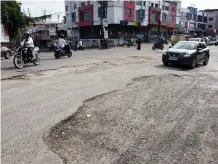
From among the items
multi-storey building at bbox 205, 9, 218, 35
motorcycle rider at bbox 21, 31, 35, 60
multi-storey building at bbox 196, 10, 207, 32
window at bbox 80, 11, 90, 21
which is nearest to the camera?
motorcycle rider at bbox 21, 31, 35, 60

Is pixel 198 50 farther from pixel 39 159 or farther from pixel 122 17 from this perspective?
pixel 122 17

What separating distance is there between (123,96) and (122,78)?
2658 millimetres

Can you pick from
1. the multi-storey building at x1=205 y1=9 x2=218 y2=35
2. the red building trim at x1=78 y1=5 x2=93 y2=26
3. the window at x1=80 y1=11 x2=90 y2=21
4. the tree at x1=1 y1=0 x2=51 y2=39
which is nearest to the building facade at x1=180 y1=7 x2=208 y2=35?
the multi-storey building at x1=205 y1=9 x2=218 y2=35

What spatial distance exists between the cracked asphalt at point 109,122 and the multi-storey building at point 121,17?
123ft

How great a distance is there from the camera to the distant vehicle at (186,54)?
481 inches

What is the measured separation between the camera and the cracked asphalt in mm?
3432

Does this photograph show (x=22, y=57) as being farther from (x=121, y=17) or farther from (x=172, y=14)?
(x=172, y=14)

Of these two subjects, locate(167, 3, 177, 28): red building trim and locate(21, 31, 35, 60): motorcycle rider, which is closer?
locate(21, 31, 35, 60): motorcycle rider

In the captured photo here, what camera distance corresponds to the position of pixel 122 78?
9195 millimetres

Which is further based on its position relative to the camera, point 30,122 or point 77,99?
point 77,99

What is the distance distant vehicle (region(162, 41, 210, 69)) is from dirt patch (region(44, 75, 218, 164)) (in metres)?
5.64

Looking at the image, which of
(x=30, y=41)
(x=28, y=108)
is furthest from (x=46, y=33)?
(x=28, y=108)

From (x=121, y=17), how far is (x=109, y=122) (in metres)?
42.3

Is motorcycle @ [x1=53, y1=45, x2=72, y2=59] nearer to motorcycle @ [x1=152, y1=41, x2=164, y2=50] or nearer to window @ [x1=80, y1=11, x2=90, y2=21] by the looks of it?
motorcycle @ [x1=152, y1=41, x2=164, y2=50]
